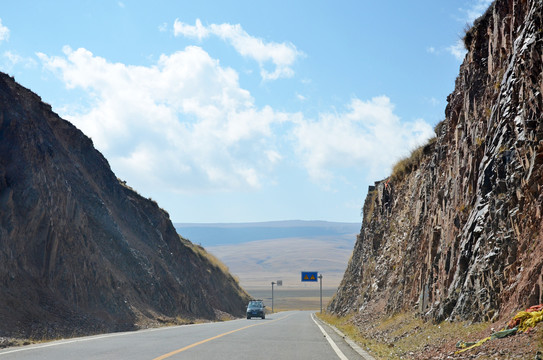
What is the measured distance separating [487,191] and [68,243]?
22.3 metres

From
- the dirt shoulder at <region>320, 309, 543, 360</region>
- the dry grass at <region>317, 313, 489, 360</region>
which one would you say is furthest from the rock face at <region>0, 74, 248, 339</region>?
the dirt shoulder at <region>320, 309, 543, 360</region>

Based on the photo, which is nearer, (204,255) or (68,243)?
(68,243)

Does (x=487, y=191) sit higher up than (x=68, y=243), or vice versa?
(x=487, y=191)

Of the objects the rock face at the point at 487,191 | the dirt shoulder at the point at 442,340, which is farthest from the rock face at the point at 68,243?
the rock face at the point at 487,191

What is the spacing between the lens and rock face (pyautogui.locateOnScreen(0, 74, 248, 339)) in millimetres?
24578

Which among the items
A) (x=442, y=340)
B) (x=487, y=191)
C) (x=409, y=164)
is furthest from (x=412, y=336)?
(x=409, y=164)

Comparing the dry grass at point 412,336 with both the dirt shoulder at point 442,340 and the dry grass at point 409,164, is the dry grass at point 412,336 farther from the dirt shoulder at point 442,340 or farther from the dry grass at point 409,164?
the dry grass at point 409,164

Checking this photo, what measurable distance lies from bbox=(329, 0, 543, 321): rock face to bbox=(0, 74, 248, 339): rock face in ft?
44.7

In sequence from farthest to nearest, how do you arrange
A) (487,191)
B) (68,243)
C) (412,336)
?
(68,243)
(412,336)
(487,191)

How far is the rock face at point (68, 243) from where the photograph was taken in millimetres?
24578

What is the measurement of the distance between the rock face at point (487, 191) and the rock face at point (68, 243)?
13.6 metres

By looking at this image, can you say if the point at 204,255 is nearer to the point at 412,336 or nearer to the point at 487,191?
the point at 412,336

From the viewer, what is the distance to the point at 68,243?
3020 centimetres

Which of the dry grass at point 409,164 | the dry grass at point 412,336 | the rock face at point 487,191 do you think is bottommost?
the dry grass at point 412,336
